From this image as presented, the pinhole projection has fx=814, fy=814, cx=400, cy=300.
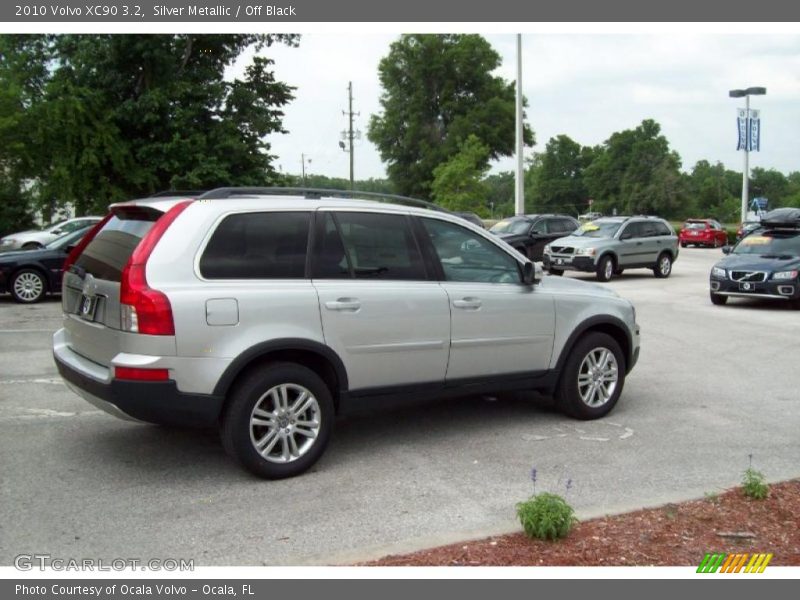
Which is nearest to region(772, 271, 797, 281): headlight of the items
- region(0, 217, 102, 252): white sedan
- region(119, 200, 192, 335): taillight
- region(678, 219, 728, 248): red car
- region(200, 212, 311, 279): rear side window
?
region(200, 212, 311, 279): rear side window

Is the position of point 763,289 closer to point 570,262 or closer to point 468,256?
point 570,262

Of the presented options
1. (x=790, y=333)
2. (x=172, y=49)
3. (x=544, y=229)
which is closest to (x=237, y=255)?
(x=790, y=333)

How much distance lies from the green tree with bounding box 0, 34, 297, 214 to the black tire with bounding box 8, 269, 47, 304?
483 inches

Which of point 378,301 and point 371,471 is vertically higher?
point 378,301

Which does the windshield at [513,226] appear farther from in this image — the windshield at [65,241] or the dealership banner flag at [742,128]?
the dealership banner flag at [742,128]

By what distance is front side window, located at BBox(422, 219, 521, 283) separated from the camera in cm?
615

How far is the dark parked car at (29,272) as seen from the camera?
613 inches

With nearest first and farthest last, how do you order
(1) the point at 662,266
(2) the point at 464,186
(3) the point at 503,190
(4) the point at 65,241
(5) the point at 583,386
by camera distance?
(5) the point at 583,386, (4) the point at 65,241, (1) the point at 662,266, (2) the point at 464,186, (3) the point at 503,190

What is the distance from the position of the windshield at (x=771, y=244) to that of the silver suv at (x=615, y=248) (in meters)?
4.98

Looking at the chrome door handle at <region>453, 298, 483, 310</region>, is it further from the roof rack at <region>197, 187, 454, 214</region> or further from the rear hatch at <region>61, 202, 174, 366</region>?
the rear hatch at <region>61, 202, 174, 366</region>

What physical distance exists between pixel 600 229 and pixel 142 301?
19.4 meters

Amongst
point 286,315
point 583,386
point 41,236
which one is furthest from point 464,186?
point 286,315

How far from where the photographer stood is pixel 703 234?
145 feet

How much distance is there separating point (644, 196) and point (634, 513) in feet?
348
